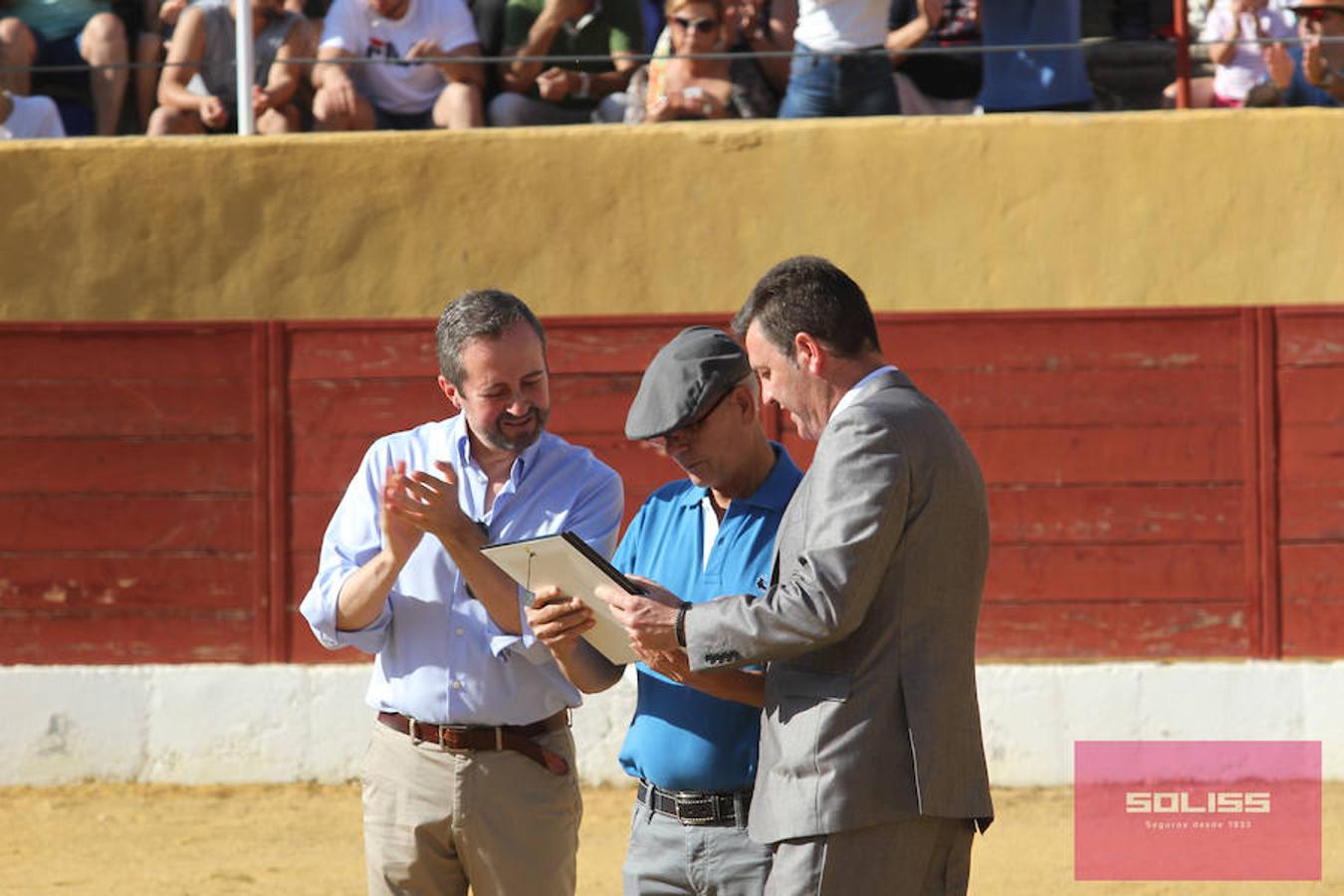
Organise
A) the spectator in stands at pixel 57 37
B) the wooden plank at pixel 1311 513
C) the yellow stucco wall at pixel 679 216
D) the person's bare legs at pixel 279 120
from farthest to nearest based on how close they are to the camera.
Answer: the spectator in stands at pixel 57 37 → the person's bare legs at pixel 279 120 → the wooden plank at pixel 1311 513 → the yellow stucco wall at pixel 679 216

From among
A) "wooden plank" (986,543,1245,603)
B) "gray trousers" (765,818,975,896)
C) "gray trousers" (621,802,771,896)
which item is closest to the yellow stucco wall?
"wooden plank" (986,543,1245,603)

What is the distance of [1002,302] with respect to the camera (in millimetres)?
7848

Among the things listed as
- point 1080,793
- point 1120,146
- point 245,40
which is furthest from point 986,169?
point 245,40

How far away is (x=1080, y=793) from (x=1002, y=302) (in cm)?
193

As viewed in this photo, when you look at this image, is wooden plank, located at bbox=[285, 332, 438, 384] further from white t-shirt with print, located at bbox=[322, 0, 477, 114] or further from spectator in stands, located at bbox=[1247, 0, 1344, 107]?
spectator in stands, located at bbox=[1247, 0, 1344, 107]

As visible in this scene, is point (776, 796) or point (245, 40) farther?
point (245, 40)

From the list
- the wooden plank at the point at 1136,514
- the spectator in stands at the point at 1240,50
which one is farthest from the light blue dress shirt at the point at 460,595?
the spectator in stands at the point at 1240,50

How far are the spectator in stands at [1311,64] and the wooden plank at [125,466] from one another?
172 inches

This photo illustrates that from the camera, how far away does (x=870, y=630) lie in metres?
3.08

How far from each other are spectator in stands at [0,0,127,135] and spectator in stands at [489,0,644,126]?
5.38ft

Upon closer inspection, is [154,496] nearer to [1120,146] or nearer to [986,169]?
[986,169]

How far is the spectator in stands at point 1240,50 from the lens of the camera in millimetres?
8352

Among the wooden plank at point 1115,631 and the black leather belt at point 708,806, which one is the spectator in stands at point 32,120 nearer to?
the wooden plank at point 1115,631

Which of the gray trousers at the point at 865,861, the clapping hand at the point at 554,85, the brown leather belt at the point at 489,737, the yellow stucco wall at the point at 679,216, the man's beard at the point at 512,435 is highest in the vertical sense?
the clapping hand at the point at 554,85
